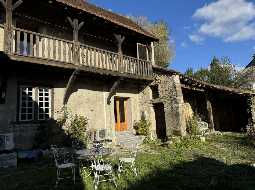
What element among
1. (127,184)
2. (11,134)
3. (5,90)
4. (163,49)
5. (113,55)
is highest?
(163,49)

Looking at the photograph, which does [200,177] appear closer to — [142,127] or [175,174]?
[175,174]

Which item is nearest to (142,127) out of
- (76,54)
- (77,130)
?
(77,130)

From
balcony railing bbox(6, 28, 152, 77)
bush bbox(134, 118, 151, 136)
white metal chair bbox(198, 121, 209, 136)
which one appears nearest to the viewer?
balcony railing bbox(6, 28, 152, 77)

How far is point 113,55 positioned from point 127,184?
7.24m

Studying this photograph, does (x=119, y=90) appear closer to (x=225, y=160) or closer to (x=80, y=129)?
(x=80, y=129)

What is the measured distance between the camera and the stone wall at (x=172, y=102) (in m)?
13.2

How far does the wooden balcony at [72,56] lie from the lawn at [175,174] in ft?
12.0

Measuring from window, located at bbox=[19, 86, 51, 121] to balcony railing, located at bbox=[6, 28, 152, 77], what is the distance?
53.5 inches

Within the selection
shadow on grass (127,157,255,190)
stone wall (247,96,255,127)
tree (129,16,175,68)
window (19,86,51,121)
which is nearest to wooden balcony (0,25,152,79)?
window (19,86,51,121)

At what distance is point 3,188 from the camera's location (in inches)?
227

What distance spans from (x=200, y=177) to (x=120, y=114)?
7.99m

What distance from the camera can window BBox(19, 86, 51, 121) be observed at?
9.77m

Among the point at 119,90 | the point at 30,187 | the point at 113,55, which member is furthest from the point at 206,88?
the point at 30,187

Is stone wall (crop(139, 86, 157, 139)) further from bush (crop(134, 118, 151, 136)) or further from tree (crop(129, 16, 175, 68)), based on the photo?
tree (crop(129, 16, 175, 68))
